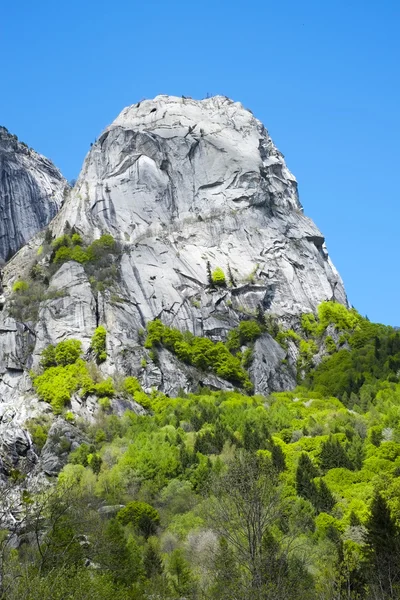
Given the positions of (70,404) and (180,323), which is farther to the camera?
(180,323)

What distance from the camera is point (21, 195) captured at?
160 m

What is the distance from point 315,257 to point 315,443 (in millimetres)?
59369

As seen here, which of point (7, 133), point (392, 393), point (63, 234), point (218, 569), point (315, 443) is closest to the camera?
point (218, 569)

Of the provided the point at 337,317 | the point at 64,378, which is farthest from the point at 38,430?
the point at 337,317

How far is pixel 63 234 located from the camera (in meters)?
129

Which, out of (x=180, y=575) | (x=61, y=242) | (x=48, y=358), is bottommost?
(x=180, y=575)

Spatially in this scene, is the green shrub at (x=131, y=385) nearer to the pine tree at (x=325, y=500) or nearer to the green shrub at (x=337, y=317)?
the green shrub at (x=337, y=317)

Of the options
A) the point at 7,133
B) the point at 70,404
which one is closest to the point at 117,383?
the point at 70,404

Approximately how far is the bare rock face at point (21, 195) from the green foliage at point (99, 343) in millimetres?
53102

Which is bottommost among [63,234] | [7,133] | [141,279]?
[141,279]

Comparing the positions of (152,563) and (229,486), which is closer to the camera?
(229,486)

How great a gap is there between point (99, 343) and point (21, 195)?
64349 mm

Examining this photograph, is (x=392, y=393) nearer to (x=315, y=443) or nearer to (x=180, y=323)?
(x=315, y=443)

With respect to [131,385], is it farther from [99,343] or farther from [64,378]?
[99,343]
